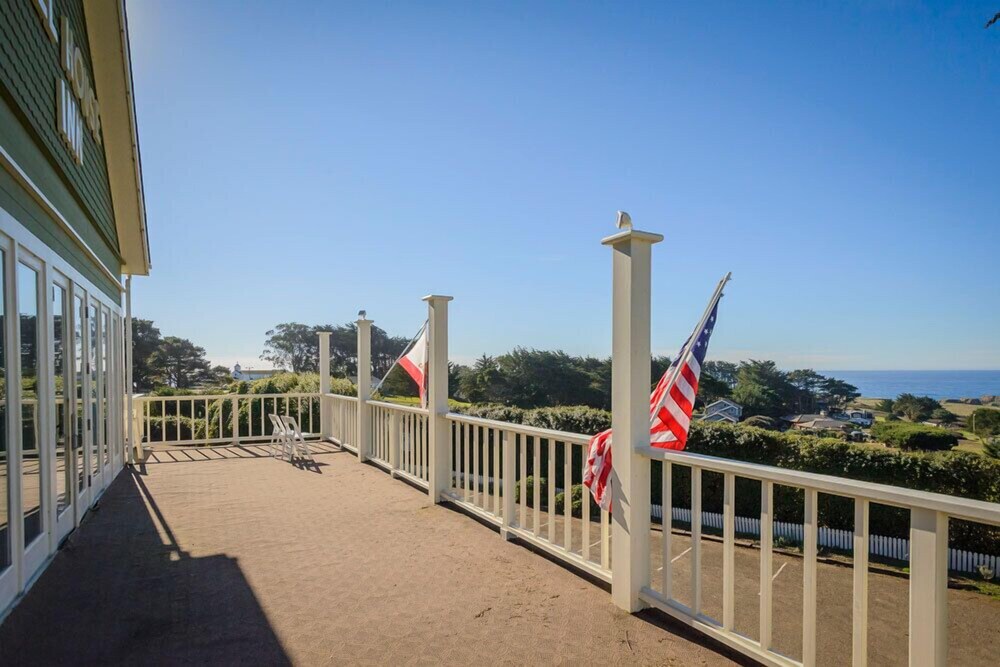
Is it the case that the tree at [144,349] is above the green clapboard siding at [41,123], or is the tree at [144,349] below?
below

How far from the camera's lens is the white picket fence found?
7516mm

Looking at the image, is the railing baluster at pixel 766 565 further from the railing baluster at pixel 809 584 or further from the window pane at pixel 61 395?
the window pane at pixel 61 395

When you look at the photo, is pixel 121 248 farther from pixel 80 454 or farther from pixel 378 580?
pixel 378 580

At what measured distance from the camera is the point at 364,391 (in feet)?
24.7

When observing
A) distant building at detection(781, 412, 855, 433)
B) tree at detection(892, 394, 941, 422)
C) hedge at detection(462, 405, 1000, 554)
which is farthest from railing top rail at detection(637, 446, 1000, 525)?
tree at detection(892, 394, 941, 422)

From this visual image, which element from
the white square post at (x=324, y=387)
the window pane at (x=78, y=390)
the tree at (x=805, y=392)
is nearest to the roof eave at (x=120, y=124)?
the window pane at (x=78, y=390)

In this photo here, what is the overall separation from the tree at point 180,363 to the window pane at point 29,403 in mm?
34234

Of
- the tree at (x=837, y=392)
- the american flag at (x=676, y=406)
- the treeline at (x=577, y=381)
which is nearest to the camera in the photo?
the american flag at (x=676, y=406)

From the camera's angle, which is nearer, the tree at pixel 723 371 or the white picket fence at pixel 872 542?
the white picket fence at pixel 872 542

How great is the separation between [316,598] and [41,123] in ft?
11.4

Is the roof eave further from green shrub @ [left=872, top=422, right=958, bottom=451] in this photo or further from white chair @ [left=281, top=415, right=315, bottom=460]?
green shrub @ [left=872, top=422, right=958, bottom=451]

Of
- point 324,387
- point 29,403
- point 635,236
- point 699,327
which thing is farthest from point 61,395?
point 324,387

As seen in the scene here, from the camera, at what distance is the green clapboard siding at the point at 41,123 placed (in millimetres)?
3088

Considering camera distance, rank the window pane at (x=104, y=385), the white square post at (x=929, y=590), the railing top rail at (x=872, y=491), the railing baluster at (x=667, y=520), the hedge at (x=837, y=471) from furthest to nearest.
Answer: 1. the hedge at (x=837, y=471)
2. the window pane at (x=104, y=385)
3. the railing baluster at (x=667, y=520)
4. the white square post at (x=929, y=590)
5. the railing top rail at (x=872, y=491)
